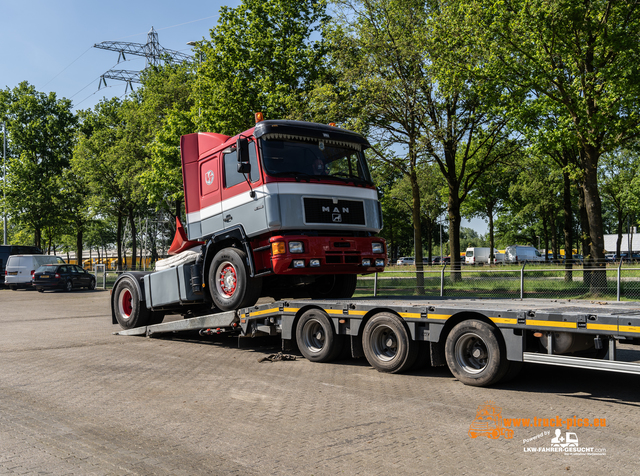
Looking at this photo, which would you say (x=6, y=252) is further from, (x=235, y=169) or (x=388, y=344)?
(x=388, y=344)

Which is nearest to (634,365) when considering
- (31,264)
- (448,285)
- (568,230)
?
(448,285)

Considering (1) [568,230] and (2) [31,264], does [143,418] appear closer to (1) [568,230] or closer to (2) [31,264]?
(1) [568,230]

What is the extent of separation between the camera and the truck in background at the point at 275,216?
8.73 metres

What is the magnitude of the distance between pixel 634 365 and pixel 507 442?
171cm

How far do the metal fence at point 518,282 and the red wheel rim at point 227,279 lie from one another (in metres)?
4.89

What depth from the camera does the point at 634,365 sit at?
551 cm

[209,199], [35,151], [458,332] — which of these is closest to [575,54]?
[209,199]

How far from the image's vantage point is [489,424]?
5.25 metres

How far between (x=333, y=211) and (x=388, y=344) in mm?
2444

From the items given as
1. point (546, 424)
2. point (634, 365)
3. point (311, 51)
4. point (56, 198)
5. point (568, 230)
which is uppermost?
point (311, 51)

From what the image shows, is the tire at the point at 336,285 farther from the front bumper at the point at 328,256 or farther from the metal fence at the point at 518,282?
the metal fence at the point at 518,282

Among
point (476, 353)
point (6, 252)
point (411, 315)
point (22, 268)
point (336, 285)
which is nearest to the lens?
point (476, 353)

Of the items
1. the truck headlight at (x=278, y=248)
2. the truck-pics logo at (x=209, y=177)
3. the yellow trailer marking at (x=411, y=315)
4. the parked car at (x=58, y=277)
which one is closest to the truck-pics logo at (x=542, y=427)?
the yellow trailer marking at (x=411, y=315)

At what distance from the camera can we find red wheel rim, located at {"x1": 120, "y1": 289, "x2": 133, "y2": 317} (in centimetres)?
1245
